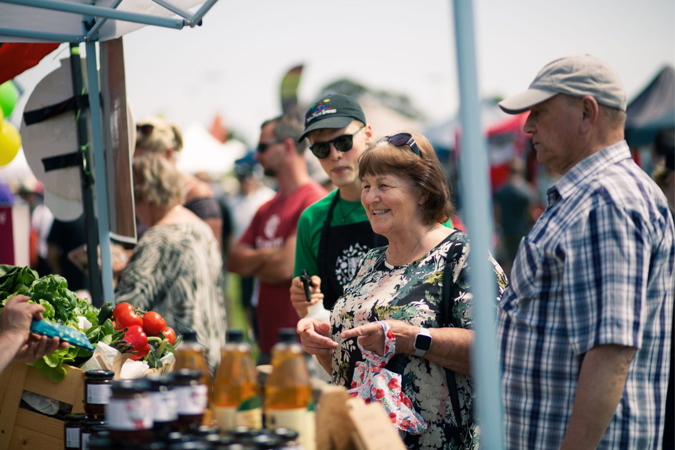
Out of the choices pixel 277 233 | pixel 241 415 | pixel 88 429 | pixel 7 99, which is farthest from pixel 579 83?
pixel 7 99

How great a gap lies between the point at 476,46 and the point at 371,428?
36.3 inches

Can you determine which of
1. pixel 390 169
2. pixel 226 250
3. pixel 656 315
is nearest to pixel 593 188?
pixel 656 315

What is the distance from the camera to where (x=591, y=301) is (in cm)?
175

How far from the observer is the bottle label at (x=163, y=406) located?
4.93 feet

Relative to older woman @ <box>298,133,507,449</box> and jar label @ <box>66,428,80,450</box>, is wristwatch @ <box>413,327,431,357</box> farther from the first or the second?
jar label @ <box>66,428,80,450</box>

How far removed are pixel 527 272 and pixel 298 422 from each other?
794 mm

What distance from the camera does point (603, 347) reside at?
5.64ft

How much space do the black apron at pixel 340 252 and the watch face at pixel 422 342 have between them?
0.89 metres

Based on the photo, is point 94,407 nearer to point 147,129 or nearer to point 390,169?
→ point 390,169

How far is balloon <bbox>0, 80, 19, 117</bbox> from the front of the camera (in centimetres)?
525

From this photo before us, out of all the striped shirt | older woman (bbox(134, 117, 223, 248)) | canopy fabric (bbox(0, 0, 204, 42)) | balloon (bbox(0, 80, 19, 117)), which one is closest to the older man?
canopy fabric (bbox(0, 0, 204, 42))

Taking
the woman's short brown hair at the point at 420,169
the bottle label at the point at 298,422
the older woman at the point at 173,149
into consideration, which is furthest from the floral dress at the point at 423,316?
the older woman at the point at 173,149

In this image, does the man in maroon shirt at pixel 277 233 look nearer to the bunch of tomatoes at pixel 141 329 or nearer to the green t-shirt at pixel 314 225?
the green t-shirt at pixel 314 225

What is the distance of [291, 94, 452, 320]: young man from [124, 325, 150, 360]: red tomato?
70 cm
